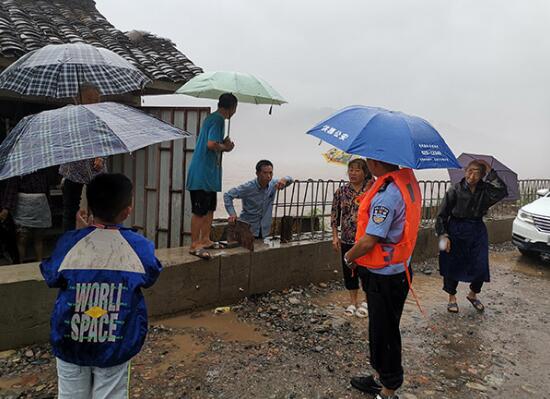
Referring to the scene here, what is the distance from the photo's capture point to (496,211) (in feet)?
33.2

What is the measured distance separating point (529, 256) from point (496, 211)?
1706 millimetres

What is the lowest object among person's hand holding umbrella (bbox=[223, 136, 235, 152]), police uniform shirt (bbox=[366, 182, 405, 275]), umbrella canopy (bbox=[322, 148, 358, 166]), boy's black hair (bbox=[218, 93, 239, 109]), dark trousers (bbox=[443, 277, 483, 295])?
dark trousers (bbox=[443, 277, 483, 295])

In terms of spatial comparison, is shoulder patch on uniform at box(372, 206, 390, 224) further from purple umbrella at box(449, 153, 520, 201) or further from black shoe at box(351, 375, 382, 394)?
purple umbrella at box(449, 153, 520, 201)

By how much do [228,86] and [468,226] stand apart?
3.25m

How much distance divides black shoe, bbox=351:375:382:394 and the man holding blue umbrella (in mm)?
172

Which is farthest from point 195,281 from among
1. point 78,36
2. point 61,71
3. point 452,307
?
point 78,36

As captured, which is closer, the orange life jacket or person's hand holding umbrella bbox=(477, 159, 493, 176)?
the orange life jacket

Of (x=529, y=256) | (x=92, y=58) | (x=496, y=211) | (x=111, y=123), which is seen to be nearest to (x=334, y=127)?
(x=111, y=123)

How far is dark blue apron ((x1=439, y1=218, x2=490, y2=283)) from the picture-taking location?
5176mm

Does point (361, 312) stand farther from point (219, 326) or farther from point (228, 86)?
point (228, 86)

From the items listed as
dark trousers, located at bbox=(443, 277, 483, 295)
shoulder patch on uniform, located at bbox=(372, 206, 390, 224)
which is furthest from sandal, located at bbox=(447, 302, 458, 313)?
shoulder patch on uniform, located at bbox=(372, 206, 390, 224)

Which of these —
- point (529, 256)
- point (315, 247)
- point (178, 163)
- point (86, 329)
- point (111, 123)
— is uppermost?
point (111, 123)

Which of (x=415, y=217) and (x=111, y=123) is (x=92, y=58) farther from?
(x=415, y=217)

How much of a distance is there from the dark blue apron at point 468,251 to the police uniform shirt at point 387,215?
2.68 meters
